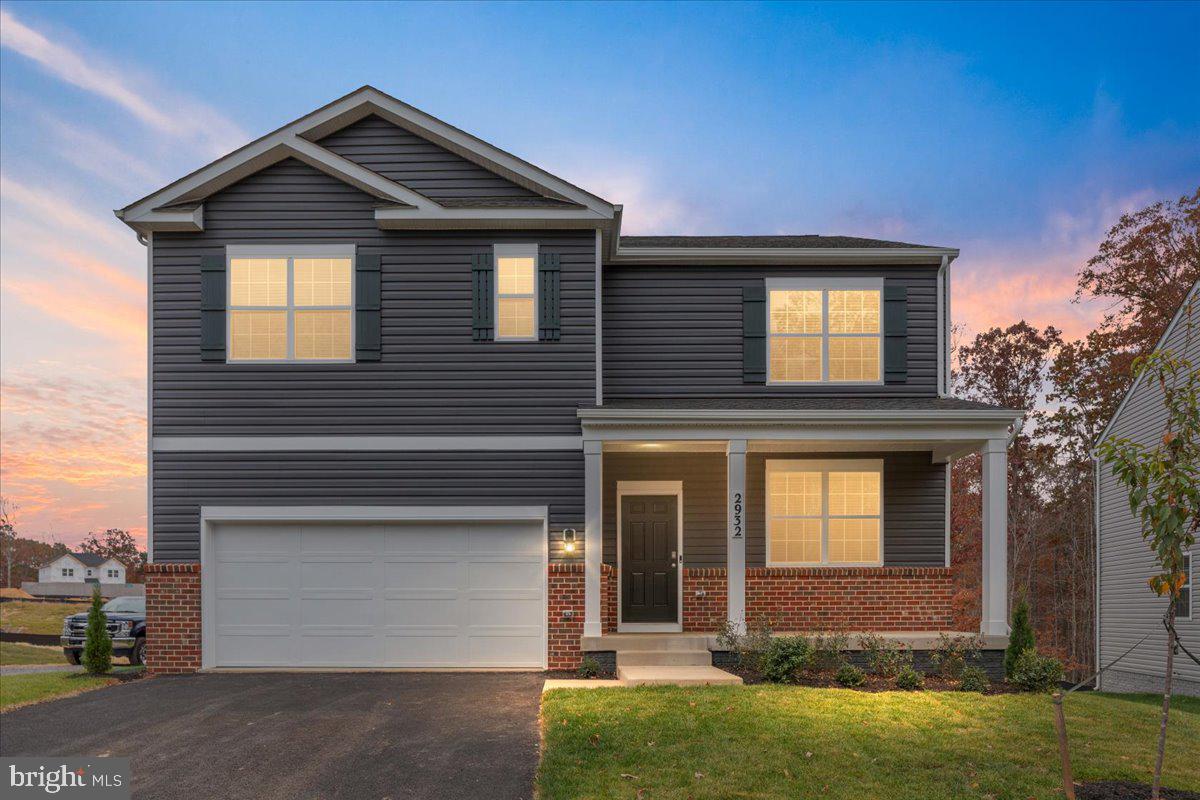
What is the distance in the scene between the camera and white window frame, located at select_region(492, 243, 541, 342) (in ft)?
37.0

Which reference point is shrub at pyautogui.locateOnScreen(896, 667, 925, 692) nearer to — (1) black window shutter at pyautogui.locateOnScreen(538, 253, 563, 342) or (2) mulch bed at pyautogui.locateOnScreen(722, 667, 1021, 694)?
(2) mulch bed at pyautogui.locateOnScreen(722, 667, 1021, 694)

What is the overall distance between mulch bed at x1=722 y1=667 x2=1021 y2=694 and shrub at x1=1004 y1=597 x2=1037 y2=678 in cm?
27

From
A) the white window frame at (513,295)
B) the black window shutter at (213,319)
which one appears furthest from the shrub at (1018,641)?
the black window shutter at (213,319)

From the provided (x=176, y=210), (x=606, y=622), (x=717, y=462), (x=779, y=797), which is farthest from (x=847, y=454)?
(x=176, y=210)

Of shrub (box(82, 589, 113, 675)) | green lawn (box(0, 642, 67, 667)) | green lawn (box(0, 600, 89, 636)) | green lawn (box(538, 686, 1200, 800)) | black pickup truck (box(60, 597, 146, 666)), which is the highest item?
green lawn (box(538, 686, 1200, 800))

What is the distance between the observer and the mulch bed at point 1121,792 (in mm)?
5724

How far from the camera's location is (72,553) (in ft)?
197

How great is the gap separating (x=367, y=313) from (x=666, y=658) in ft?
21.1

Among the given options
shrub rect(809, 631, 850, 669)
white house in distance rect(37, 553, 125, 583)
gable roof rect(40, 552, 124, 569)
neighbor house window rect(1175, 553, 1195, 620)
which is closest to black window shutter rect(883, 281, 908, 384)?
shrub rect(809, 631, 850, 669)

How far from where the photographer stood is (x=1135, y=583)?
15891 millimetres

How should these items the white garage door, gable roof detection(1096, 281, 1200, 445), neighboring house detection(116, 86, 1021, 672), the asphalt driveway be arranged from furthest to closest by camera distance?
gable roof detection(1096, 281, 1200, 445) < the white garage door < neighboring house detection(116, 86, 1021, 672) < the asphalt driveway

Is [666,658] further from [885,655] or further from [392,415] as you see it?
[392,415]

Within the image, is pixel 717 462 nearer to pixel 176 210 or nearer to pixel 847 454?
pixel 847 454

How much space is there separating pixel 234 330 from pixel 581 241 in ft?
17.1
